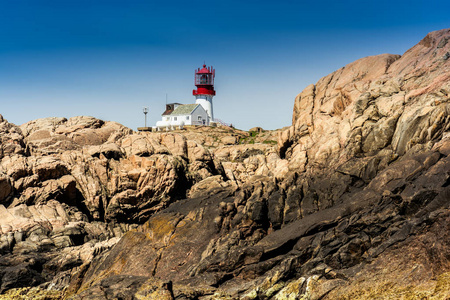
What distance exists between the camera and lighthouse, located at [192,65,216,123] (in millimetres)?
145500

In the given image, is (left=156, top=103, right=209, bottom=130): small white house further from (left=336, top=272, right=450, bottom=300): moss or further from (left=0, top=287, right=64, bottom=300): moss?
(left=336, top=272, right=450, bottom=300): moss

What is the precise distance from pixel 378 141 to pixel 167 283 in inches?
988

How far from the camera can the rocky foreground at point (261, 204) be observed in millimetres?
29984

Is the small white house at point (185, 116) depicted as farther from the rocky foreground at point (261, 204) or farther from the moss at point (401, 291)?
the moss at point (401, 291)

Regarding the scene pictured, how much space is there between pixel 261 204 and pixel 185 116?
308 feet

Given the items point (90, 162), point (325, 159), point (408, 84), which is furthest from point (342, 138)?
point (90, 162)

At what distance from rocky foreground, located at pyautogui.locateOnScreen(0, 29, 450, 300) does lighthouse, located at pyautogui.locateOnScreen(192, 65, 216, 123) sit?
69475mm

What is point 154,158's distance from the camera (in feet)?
210

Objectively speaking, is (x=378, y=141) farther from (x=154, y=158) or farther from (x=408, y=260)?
(x=154, y=158)

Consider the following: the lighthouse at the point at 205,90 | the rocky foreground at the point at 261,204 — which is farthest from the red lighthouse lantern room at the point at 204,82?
the rocky foreground at the point at 261,204

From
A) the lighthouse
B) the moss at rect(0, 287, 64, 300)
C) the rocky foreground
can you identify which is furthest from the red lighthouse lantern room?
the moss at rect(0, 287, 64, 300)

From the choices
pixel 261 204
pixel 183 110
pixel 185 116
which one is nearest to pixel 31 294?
pixel 261 204

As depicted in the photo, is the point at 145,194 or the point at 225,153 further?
the point at 225,153

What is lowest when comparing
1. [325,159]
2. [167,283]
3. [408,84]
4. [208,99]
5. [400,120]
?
[167,283]
